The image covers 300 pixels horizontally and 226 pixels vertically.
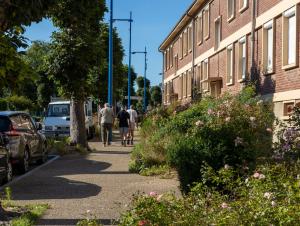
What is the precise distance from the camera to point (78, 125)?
2375 cm

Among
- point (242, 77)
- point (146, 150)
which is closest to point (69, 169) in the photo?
point (146, 150)

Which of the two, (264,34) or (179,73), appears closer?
(264,34)

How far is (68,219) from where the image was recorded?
28.1 ft

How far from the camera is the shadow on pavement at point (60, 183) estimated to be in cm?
1121

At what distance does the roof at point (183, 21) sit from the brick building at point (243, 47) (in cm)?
8

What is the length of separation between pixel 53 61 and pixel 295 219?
62.3 ft

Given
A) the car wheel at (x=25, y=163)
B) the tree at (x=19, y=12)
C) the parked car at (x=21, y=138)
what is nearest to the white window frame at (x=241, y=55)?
the parked car at (x=21, y=138)

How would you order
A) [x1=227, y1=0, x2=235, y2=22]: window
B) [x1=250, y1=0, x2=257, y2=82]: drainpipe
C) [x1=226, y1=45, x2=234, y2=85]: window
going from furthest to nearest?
[x1=226, y1=45, x2=234, y2=85]: window, [x1=227, y1=0, x2=235, y2=22]: window, [x1=250, y1=0, x2=257, y2=82]: drainpipe

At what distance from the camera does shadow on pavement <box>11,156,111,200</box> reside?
1121 cm

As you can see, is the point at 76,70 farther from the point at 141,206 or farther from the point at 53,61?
the point at 141,206

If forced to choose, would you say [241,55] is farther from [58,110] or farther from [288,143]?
[288,143]

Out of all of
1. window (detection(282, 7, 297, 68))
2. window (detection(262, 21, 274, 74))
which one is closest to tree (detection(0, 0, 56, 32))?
window (detection(282, 7, 297, 68))

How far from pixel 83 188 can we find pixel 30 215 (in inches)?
140

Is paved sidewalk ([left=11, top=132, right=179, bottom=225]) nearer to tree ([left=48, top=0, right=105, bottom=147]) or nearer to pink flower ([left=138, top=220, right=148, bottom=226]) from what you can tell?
pink flower ([left=138, top=220, right=148, bottom=226])
